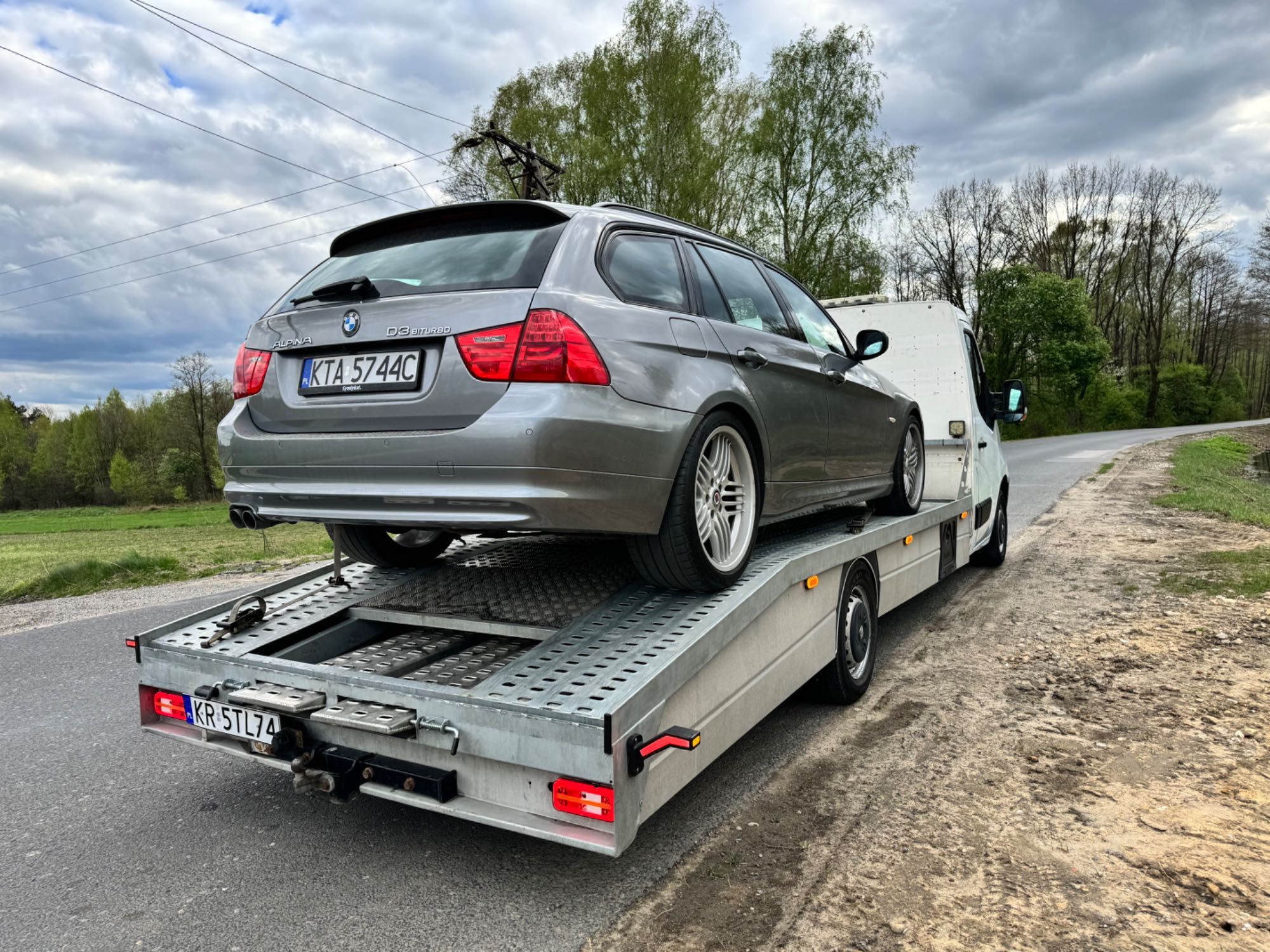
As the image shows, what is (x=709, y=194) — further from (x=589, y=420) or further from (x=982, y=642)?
(x=589, y=420)

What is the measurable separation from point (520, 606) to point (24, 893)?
1.79 meters

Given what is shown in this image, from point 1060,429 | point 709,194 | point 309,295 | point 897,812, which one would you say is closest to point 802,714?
point 897,812

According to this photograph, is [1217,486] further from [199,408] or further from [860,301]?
[199,408]

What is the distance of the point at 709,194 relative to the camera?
88.5 ft

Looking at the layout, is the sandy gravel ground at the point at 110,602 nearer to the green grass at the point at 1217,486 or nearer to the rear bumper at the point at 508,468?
the rear bumper at the point at 508,468

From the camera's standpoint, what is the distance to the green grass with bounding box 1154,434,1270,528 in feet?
37.3

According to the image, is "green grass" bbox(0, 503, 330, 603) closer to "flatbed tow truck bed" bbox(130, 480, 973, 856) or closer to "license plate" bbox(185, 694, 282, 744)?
"flatbed tow truck bed" bbox(130, 480, 973, 856)

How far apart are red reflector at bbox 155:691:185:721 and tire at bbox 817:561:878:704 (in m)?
2.72

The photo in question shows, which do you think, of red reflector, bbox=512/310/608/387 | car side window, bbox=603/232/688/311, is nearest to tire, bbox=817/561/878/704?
car side window, bbox=603/232/688/311

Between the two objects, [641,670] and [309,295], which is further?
[309,295]

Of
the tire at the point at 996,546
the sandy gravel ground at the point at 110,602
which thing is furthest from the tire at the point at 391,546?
the tire at the point at 996,546

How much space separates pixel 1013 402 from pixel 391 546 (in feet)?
18.5

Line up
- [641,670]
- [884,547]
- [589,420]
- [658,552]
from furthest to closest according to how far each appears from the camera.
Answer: [884,547] → [658,552] → [589,420] → [641,670]

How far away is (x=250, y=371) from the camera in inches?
126
